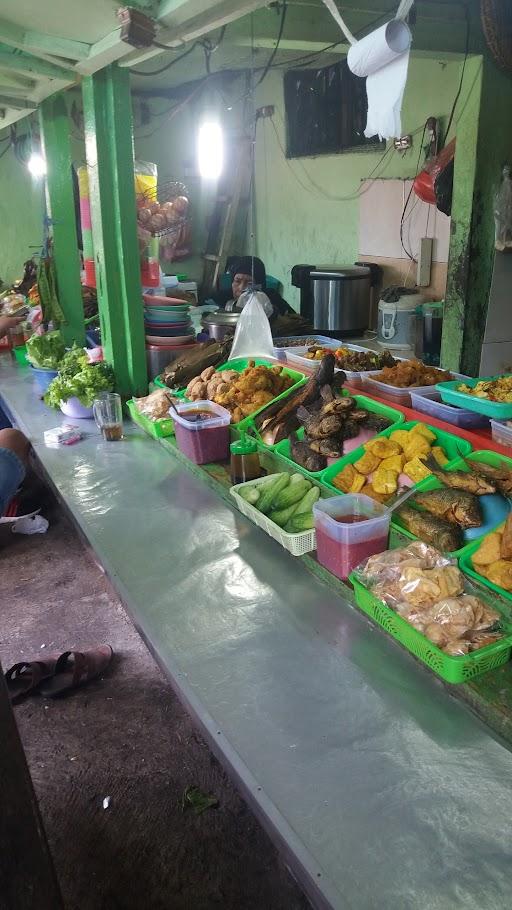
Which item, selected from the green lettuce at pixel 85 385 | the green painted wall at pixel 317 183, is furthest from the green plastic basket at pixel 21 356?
the green painted wall at pixel 317 183

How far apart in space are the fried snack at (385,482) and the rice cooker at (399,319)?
13.4 feet

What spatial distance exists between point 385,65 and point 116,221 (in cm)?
243

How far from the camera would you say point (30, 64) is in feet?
13.0

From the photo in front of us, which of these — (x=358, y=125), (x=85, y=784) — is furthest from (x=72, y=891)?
(x=358, y=125)

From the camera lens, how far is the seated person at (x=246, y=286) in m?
5.66

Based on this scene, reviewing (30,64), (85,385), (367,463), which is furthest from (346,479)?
(30,64)

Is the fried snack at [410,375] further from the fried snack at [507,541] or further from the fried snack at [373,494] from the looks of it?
the fried snack at [507,541]

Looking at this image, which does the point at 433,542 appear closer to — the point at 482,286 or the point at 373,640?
the point at 373,640

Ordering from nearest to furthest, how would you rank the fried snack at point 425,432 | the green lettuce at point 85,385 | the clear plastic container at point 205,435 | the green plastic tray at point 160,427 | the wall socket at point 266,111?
the fried snack at point 425,432
the clear plastic container at point 205,435
the green plastic tray at point 160,427
the green lettuce at point 85,385
the wall socket at point 266,111

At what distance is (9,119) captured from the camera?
6.24 m

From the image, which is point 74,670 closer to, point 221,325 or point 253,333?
point 253,333

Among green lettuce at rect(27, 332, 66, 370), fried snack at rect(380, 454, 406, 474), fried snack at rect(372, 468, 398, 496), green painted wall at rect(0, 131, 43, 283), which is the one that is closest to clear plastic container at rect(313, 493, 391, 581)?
fried snack at rect(372, 468, 398, 496)

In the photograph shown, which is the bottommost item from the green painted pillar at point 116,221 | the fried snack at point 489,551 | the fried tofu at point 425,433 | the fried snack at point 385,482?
the fried snack at point 489,551

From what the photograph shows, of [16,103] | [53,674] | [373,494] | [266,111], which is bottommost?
[53,674]
